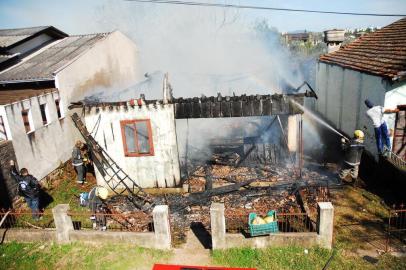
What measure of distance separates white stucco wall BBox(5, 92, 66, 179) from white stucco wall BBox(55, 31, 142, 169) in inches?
26.3

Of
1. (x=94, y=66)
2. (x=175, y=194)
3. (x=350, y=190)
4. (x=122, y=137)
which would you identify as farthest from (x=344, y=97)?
(x=94, y=66)

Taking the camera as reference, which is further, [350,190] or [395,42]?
[395,42]

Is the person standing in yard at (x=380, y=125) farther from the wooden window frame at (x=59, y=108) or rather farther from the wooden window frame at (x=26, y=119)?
the wooden window frame at (x=59, y=108)

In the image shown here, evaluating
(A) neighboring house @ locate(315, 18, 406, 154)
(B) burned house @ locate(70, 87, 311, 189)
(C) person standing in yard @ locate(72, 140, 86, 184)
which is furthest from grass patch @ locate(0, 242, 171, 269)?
(A) neighboring house @ locate(315, 18, 406, 154)

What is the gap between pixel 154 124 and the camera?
12.5 meters

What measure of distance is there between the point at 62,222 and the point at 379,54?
15853mm

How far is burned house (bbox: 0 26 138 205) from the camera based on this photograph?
13289 millimetres

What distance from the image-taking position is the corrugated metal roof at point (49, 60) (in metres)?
16.2

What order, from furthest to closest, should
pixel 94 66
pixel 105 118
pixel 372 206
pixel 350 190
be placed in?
1. pixel 94 66
2. pixel 105 118
3. pixel 350 190
4. pixel 372 206

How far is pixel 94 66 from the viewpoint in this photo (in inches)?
728

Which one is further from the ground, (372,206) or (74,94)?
(74,94)

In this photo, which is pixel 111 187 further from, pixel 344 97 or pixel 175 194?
pixel 344 97

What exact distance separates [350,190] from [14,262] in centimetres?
1227

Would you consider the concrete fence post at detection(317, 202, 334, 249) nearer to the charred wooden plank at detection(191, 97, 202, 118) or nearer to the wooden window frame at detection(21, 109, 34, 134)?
the charred wooden plank at detection(191, 97, 202, 118)
